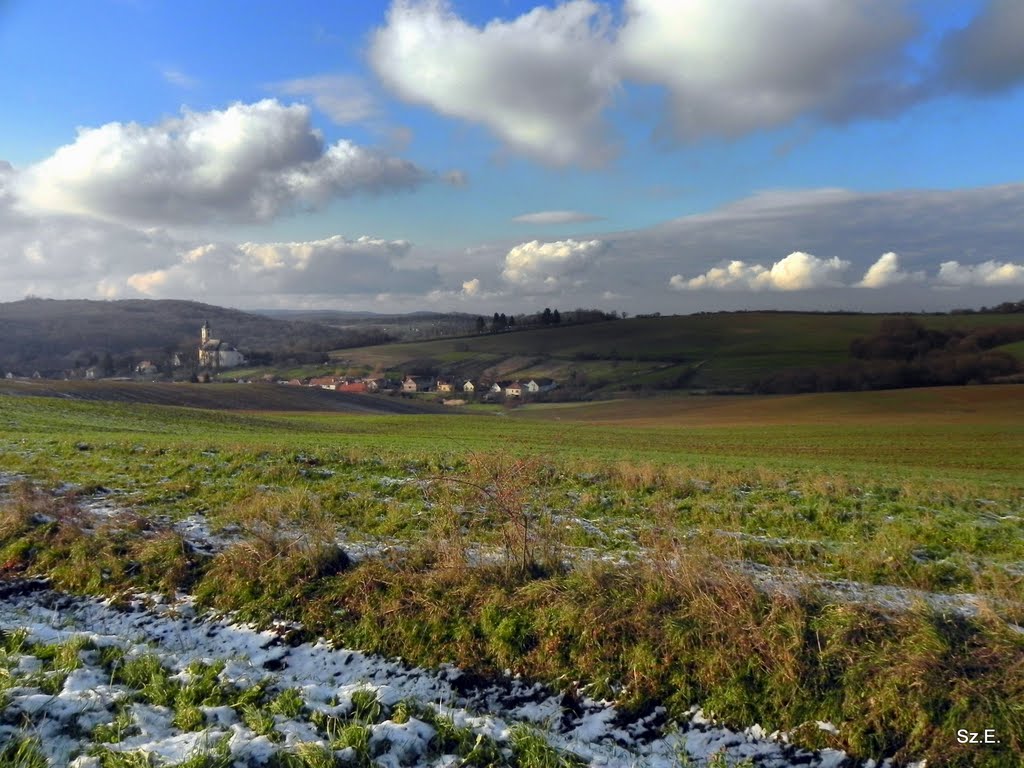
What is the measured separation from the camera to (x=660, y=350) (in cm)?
10181

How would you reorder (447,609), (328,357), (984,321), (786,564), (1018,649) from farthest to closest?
(328,357)
(984,321)
(786,564)
(447,609)
(1018,649)

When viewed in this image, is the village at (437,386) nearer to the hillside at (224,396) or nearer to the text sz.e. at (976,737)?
the hillside at (224,396)

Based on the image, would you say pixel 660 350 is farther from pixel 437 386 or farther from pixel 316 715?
pixel 316 715

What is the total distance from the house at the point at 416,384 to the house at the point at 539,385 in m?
17.9

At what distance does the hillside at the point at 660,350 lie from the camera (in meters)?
88.4

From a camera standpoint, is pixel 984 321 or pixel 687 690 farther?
pixel 984 321

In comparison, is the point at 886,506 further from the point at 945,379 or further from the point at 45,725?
the point at 945,379

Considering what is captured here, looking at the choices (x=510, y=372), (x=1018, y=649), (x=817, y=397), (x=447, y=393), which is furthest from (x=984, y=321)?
(x=1018, y=649)

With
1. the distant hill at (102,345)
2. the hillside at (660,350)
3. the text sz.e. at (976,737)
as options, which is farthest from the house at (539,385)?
the text sz.e. at (976,737)

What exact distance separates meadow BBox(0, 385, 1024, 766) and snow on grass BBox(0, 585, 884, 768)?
0.94 feet

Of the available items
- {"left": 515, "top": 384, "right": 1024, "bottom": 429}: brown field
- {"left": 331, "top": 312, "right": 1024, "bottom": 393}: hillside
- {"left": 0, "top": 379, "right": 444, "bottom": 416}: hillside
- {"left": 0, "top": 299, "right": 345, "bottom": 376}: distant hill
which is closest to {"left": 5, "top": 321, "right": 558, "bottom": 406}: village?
{"left": 331, "top": 312, "right": 1024, "bottom": 393}: hillside

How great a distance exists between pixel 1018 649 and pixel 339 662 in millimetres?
6158

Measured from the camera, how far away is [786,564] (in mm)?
8398

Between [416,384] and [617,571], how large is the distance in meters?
98.8
